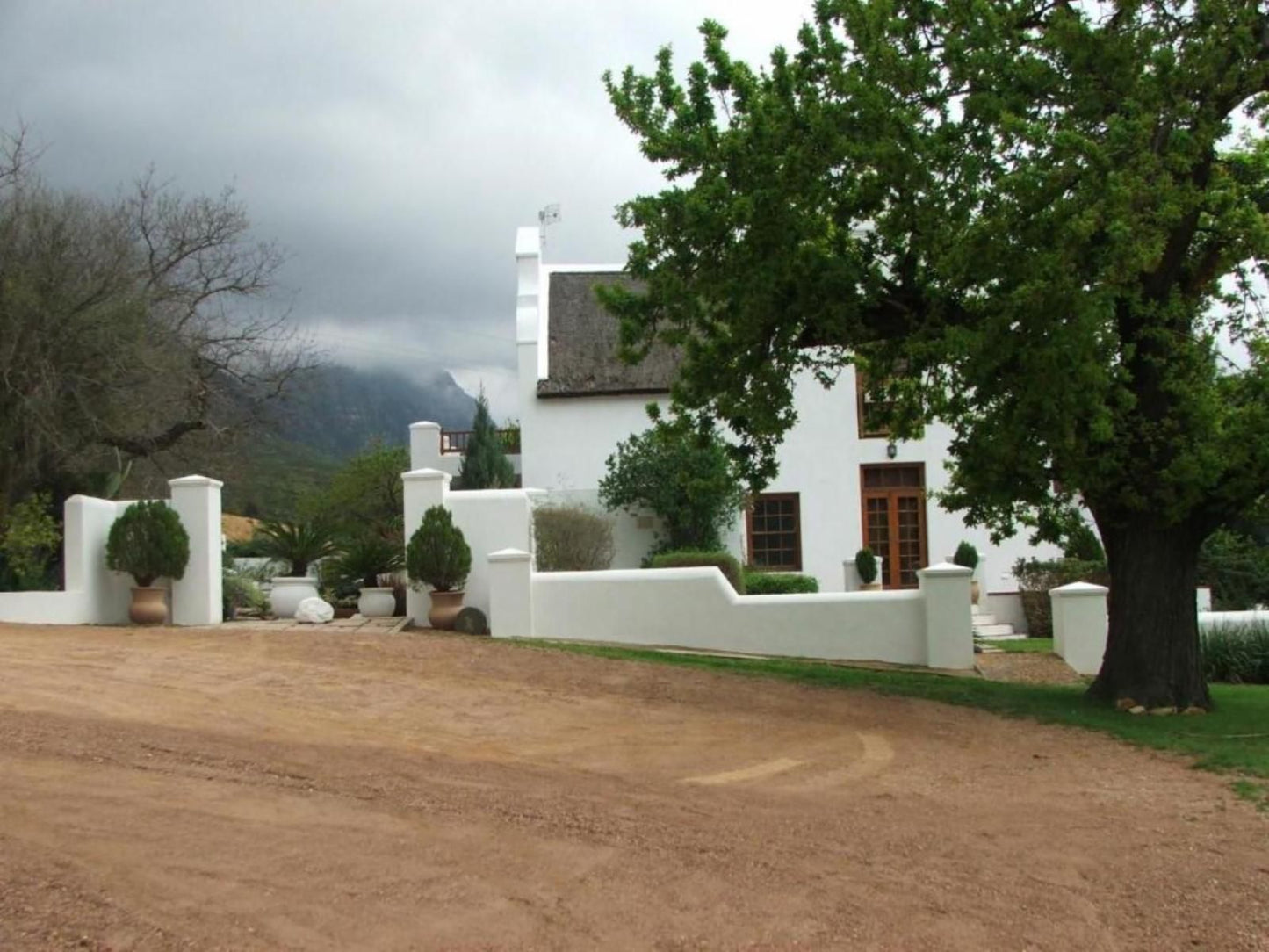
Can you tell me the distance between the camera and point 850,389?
2797cm

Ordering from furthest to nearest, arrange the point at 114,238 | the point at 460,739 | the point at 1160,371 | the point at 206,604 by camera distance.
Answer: the point at 114,238, the point at 206,604, the point at 1160,371, the point at 460,739

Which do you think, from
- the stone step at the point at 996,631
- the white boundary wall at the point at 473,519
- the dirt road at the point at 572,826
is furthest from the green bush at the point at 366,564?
the stone step at the point at 996,631

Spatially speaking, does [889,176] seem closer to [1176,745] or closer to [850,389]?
[1176,745]

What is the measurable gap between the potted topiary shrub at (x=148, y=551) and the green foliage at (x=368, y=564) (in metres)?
3.28

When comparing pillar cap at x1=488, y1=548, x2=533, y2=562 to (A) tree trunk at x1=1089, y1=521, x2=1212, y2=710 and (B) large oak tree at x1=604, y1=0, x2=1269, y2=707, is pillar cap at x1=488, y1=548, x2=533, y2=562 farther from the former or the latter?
(A) tree trunk at x1=1089, y1=521, x2=1212, y2=710

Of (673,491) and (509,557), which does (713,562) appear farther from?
(509,557)

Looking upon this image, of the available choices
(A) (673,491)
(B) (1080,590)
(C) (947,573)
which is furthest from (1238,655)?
(A) (673,491)

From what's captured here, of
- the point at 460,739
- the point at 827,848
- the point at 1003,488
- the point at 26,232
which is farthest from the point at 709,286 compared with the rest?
the point at 26,232

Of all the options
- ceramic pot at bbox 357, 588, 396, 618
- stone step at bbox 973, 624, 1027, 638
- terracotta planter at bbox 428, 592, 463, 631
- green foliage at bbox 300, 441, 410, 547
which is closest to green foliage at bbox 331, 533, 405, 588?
ceramic pot at bbox 357, 588, 396, 618

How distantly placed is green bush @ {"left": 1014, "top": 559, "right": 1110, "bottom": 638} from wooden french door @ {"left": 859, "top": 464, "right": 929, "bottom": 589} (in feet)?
11.4

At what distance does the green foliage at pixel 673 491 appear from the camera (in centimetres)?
2444

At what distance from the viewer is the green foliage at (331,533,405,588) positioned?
20.5m

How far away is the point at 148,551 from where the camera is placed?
56.9 feet

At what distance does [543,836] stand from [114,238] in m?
15.8
